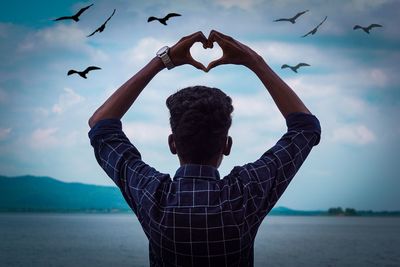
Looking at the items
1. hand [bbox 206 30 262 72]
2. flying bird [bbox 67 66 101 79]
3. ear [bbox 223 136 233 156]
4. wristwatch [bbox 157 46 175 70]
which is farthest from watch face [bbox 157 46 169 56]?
flying bird [bbox 67 66 101 79]

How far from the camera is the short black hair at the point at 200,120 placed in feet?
8.30

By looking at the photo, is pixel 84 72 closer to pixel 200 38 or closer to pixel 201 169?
pixel 200 38

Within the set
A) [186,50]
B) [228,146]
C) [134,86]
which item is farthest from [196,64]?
[228,146]

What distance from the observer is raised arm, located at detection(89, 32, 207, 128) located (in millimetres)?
2838

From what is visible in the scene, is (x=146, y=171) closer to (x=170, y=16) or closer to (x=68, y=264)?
(x=170, y=16)

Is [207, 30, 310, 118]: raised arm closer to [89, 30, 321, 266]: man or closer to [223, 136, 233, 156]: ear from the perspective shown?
[89, 30, 321, 266]: man

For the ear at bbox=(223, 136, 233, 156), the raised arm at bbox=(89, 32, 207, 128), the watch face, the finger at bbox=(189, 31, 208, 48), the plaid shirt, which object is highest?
the finger at bbox=(189, 31, 208, 48)

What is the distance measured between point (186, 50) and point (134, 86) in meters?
0.35

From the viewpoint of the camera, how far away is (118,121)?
2.83 m

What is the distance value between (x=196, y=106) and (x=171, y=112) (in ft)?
0.52

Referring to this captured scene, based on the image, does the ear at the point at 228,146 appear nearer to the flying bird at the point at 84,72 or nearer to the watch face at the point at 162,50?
the watch face at the point at 162,50

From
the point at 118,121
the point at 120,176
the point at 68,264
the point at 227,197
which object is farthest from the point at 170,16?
the point at 68,264

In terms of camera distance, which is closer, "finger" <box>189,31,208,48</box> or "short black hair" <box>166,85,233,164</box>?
"short black hair" <box>166,85,233,164</box>

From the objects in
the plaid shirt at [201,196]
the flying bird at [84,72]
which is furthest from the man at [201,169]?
the flying bird at [84,72]
